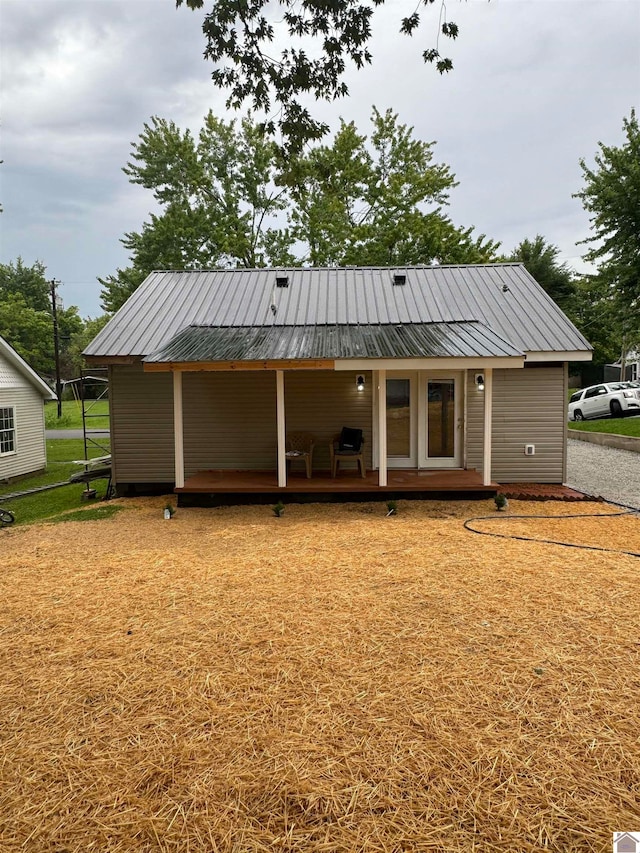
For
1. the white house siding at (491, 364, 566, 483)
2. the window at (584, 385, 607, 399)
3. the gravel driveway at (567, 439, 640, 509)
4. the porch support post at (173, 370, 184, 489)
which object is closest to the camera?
the porch support post at (173, 370, 184, 489)

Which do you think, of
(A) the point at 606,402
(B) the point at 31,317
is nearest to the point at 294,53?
(A) the point at 606,402

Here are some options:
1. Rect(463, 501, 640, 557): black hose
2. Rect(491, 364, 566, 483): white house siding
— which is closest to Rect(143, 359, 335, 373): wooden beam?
Rect(463, 501, 640, 557): black hose

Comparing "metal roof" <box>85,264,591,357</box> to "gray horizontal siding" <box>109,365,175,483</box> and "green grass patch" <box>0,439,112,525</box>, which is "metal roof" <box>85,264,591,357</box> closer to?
"gray horizontal siding" <box>109,365,175,483</box>

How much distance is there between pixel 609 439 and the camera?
1559cm

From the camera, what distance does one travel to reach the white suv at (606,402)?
19.3 meters

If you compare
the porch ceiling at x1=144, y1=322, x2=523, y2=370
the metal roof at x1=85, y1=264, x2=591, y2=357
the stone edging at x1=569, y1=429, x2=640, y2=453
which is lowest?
the stone edging at x1=569, y1=429, x2=640, y2=453

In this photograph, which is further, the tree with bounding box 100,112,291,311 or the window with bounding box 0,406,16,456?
the tree with bounding box 100,112,291,311

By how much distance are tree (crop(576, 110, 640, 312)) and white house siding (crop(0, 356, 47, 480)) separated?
64.4 feet

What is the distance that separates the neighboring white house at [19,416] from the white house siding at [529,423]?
12.2 metres

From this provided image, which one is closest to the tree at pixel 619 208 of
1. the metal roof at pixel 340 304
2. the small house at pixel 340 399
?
the metal roof at pixel 340 304

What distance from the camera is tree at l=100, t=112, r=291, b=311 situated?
1009 inches

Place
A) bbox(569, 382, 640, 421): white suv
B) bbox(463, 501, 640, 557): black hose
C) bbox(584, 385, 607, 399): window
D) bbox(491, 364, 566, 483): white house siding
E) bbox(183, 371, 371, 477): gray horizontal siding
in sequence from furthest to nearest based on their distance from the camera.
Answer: bbox(584, 385, 607, 399): window
bbox(569, 382, 640, 421): white suv
bbox(183, 371, 371, 477): gray horizontal siding
bbox(491, 364, 566, 483): white house siding
bbox(463, 501, 640, 557): black hose

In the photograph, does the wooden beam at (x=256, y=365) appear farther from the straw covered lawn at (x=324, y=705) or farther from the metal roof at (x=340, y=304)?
the straw covered lawn at (x=324, y=705)

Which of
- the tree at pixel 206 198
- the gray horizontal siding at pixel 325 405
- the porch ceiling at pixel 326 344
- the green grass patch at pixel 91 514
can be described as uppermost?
the tree at pixel 206 198
